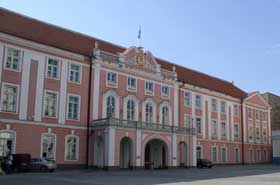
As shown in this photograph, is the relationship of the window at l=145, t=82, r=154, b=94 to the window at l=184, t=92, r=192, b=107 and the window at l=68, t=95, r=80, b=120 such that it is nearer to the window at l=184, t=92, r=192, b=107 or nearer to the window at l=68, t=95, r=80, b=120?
the window at l=184, t=92, r=192, b=107

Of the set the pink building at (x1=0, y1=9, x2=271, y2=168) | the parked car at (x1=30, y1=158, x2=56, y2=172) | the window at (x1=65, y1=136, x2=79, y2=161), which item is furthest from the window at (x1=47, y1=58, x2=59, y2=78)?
the parked car at (x1=30, y1=158, x2=56, y2=172)

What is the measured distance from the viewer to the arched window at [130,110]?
40.3 m

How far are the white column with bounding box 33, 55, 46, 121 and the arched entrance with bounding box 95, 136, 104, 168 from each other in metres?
6.01

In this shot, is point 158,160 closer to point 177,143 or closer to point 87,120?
point 177,143

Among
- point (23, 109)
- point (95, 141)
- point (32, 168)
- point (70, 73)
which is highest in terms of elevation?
point (70, 73)

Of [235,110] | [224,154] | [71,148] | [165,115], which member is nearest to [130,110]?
[165,115]

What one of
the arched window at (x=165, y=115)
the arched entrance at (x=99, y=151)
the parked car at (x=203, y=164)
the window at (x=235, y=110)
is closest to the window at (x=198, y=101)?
the arched window at (x=165, y=115)

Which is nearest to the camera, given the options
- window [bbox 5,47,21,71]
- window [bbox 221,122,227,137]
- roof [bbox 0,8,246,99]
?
window [bbox 5,47,21,71]

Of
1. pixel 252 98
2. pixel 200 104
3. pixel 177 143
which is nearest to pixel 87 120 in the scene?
pixel 177 143

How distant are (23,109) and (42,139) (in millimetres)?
3044

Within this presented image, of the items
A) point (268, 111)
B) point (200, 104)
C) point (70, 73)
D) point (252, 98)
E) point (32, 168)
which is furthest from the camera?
point (268, 111)

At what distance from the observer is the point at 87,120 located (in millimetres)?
36594

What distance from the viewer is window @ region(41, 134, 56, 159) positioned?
33.2 metres

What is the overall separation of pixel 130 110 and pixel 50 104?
937 centimetres
